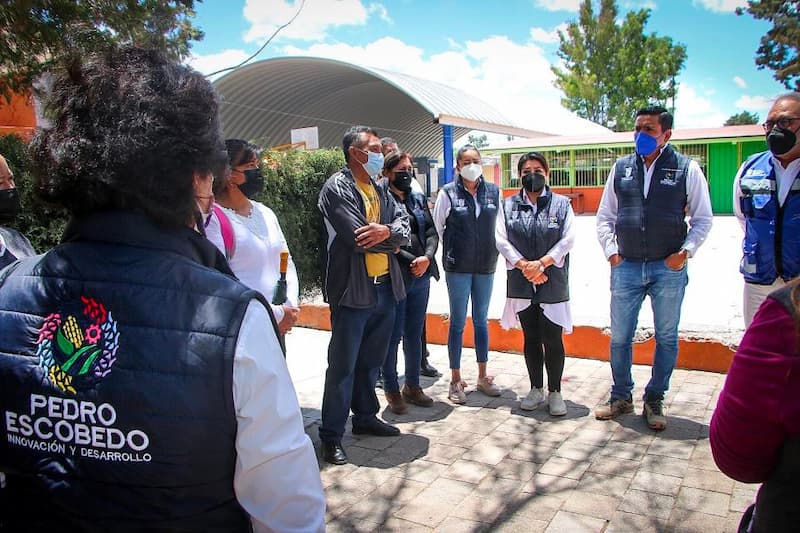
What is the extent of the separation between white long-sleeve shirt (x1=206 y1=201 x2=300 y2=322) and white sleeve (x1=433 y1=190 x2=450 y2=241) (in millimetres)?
1971

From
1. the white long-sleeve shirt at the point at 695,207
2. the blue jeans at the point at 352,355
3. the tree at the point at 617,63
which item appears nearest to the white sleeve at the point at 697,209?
the white long-sleeve shirt at the point at 695,207

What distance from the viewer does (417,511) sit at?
10.7 ft

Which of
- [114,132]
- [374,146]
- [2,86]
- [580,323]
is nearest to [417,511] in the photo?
[374,146]

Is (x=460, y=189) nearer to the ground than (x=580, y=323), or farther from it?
farther from it

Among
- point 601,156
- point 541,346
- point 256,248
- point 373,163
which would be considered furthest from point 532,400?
point 601,156

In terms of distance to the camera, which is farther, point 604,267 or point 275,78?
point 275,78

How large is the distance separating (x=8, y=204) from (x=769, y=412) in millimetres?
3662

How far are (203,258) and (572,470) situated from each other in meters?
3.04

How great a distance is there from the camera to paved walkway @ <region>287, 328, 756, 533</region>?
3.16m

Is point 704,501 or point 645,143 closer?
point 704,501

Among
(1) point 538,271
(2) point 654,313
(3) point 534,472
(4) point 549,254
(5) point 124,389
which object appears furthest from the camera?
(4) point 549,254

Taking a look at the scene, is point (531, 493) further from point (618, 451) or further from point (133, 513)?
point (133, 513)

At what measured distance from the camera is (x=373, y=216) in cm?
419

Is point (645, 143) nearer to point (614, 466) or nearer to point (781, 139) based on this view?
point (781, 139)
